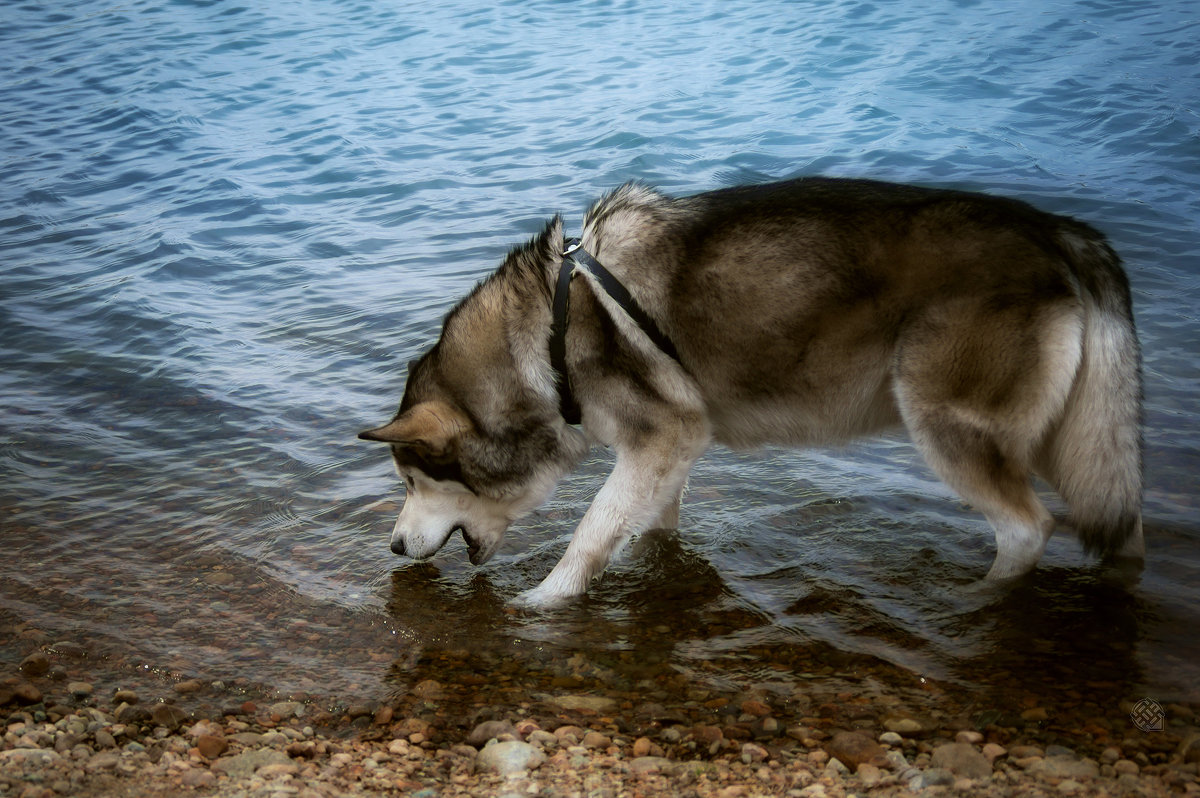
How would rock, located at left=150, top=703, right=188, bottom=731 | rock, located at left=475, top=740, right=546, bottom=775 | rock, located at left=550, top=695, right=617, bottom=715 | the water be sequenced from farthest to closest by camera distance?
the water → rock, located at left=550, top=695, right=617, bottom=715 → rock, located at left=150, top=703, right=188, bottom=731 → rock, located at left=475, top=740, right=546, bottom=775

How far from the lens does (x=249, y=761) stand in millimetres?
3621

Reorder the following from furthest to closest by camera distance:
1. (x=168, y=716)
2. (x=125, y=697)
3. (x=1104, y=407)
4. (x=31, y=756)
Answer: (x=1104, y=407), (x=125, y=697), (x=168, y=716), (x=31, y=756)

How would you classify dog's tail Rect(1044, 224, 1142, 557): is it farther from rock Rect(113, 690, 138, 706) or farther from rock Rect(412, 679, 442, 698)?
rock Rect(113, 690, 138, 706)

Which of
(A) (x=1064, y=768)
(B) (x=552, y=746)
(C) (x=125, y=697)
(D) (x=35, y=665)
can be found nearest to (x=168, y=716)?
(C) (x=125, y=697)

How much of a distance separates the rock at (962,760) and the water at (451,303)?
58 centimetres

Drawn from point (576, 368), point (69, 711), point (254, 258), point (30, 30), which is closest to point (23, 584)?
point (69, 711)

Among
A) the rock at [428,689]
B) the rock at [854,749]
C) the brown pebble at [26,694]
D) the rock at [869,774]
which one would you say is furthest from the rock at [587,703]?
the brown pebble at [26,694]

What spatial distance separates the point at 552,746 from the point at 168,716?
4.80 feet

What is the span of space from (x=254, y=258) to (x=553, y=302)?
22.9 feet

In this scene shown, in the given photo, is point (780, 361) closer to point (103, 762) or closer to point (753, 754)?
point (753, 754)

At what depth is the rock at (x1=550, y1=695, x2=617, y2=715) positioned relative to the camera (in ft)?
13.2

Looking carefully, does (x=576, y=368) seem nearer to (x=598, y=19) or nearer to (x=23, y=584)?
(x=23, y=584)

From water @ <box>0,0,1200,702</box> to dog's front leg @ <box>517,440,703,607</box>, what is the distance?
0.17m

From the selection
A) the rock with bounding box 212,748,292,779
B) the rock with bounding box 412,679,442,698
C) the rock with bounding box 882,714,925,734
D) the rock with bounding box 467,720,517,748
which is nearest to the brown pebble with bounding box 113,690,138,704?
the rock with bounding box 212,748,292,779
